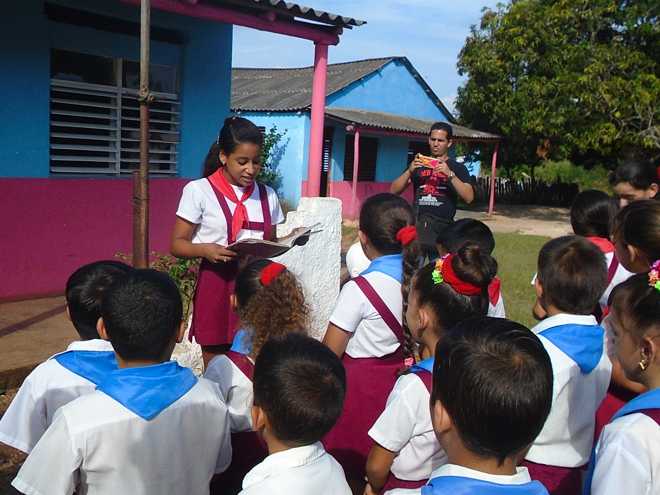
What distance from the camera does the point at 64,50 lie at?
547 centimetres

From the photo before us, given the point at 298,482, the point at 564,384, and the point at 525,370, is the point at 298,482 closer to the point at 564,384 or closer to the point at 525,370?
the point at 525,370

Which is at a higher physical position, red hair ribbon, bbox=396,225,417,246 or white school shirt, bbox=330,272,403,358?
red hair ribbon, bbox=396,225,417,246

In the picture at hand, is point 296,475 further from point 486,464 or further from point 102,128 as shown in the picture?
point 102,128

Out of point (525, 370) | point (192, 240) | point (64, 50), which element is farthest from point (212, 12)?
point (525, 370)

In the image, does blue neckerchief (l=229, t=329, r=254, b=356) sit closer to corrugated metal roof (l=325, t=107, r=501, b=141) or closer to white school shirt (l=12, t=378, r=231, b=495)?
white school shirt (l=12, t=378, r=231, b=495)

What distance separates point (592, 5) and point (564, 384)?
1577 cm

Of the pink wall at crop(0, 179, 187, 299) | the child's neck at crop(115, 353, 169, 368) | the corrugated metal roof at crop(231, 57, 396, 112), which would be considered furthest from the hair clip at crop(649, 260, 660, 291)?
the corrugated metal roof at crop(231, 57, 396, 112)

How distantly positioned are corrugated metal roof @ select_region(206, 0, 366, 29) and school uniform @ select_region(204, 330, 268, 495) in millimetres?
3842

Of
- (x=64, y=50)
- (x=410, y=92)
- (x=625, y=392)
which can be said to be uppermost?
(x=410, y=92)

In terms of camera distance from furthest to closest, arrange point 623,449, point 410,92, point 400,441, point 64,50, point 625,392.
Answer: point 410,92 → point 64,50 → point 625,392 → point 400,441 → point 623,449

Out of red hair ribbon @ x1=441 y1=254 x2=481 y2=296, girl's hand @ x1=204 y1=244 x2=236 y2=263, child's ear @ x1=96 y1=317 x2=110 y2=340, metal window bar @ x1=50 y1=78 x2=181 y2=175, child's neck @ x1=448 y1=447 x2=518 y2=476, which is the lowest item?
child's neck @ x1=448 y1=447 x2=518 y2=476

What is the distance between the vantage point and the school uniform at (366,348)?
241 cm

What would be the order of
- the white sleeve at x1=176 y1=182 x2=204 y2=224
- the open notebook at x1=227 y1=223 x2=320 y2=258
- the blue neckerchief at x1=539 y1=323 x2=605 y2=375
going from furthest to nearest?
the white sleeve at x1=176 y1=182 x2=204 y2=224 → the open notebook at x1=227 y1=223 x2=320 y2=258 → the blue neckerchief at x1=539 y1=323 x2=605 y2=375

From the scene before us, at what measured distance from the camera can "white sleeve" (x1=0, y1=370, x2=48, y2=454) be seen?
176cm
